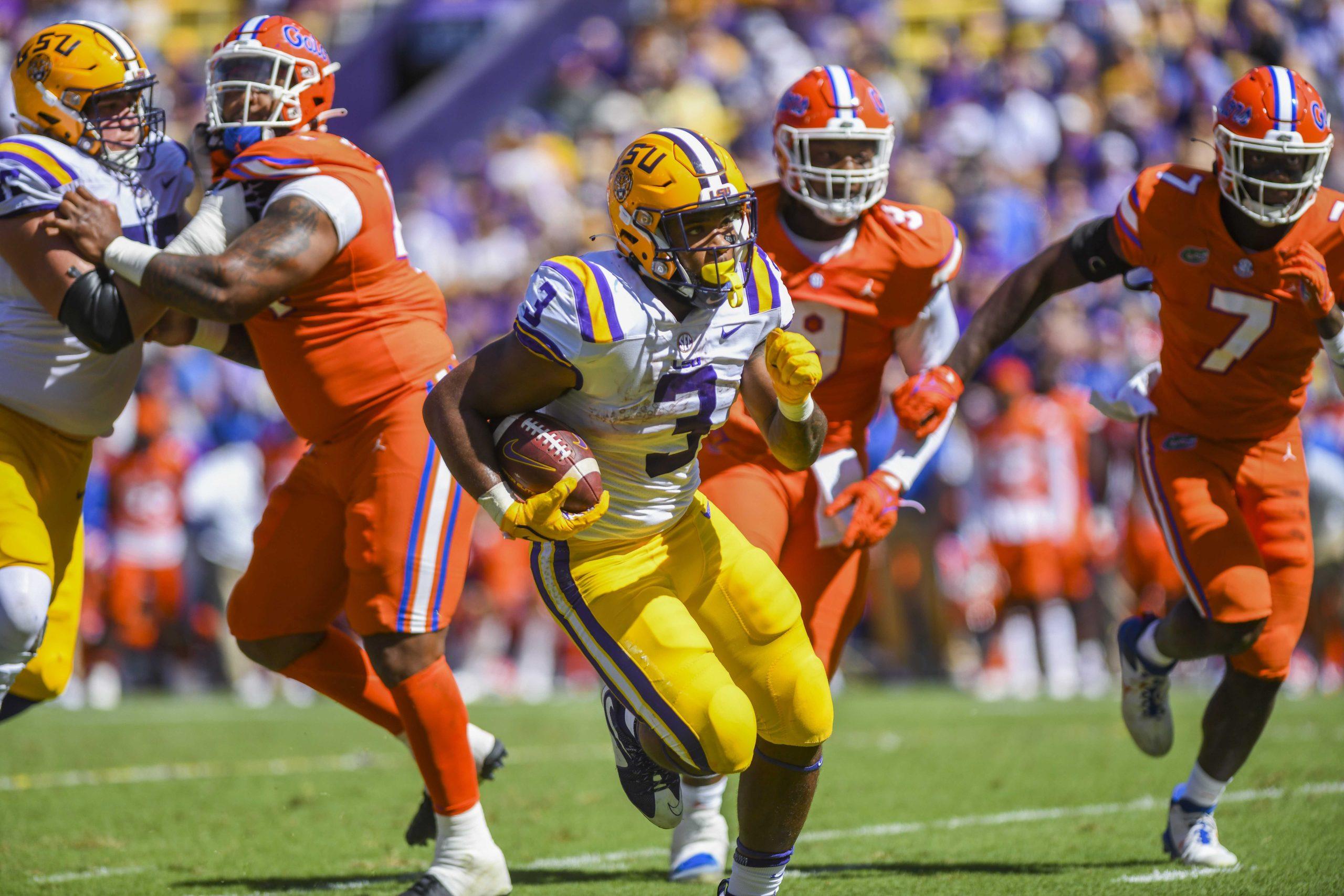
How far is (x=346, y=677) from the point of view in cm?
462

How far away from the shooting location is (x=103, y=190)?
4.41 m

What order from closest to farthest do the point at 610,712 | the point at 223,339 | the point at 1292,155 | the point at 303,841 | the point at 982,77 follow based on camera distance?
the point at 610,712 → the point at 1292,155 → the point at 223,339 → the point at 303,841 → the point at 982,77

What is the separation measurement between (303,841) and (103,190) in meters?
2.24

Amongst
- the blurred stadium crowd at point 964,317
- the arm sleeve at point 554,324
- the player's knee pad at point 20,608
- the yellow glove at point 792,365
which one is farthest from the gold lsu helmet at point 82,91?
the blurred stadium crowd at point 964,317

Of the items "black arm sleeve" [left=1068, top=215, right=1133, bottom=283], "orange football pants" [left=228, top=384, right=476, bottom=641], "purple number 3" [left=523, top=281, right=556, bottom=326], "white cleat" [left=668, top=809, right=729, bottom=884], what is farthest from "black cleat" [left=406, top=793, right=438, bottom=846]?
"black arm sleeve" [left=1068, top=215, right=1133, bottom=283]

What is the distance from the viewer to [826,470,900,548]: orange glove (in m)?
4.42

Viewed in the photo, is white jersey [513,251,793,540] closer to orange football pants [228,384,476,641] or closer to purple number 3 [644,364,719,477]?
purple number 3 [644,364,719,477]

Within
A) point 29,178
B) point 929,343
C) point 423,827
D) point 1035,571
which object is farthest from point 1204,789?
point 1035,571

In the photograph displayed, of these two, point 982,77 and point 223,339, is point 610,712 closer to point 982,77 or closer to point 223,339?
point 223,339

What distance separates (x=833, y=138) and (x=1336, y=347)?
5.24ft

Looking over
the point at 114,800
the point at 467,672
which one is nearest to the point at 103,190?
the point at 114,800

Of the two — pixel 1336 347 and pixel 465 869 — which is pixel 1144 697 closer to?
pixel 1336 347

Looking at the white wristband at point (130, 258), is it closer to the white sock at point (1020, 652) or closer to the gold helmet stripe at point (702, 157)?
the gold helmet stripe at point (702, 157)

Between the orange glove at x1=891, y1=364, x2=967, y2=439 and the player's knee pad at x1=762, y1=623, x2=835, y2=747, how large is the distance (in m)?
1.12
